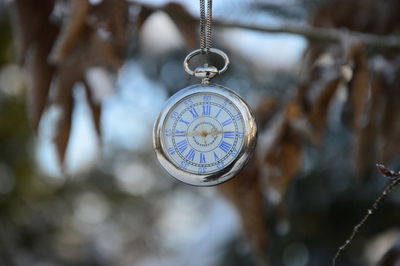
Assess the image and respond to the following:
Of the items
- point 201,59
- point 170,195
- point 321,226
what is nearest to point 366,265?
point 321,226

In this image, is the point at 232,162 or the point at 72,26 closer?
the point at 232,162

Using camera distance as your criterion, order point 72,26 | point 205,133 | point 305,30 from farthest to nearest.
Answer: point 305,30 → point 72,26 → point 205,133

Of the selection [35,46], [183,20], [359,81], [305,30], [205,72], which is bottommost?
[205,72]

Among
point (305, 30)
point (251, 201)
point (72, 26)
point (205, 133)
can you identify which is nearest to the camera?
point (205, 133)

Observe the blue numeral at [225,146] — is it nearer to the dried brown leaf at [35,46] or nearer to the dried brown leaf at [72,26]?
the dried brown leaf at [72,26]

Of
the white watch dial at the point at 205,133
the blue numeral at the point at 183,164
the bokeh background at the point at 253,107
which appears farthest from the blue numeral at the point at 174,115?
the bokeh background at the point at 253,107

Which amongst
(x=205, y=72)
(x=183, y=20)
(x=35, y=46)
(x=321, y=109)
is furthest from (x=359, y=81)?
(x=35, y=46)

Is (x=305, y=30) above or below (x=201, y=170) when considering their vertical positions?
above

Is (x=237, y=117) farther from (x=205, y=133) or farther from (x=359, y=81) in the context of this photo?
(x=359, y=81)
